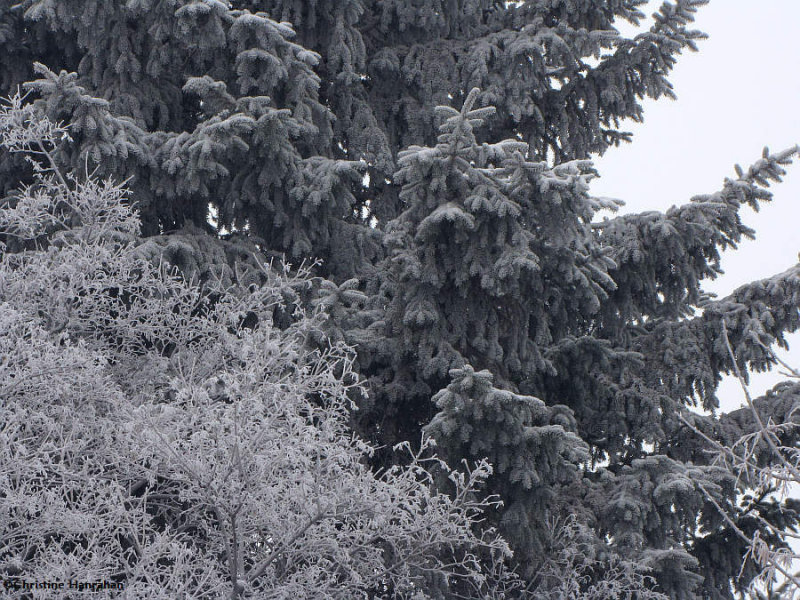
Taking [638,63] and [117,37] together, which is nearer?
[117,37]

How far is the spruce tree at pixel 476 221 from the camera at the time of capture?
741 centimetres

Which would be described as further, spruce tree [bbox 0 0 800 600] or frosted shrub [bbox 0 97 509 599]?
spruce tree [bbox 0 0 800 600]

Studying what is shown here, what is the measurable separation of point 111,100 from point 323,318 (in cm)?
299

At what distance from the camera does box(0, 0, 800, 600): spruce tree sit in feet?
24.3

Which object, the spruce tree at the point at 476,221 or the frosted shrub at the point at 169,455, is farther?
the spruce tree at the point at 476,221

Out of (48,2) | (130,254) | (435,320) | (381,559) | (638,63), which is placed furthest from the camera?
(638,63)

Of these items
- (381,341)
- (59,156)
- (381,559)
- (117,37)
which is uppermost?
(117,37)

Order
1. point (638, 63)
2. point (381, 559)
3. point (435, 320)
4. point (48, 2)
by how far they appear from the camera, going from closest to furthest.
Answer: point (381, 559) < point (435, 320) < point (48, 2) < point (638, 63)

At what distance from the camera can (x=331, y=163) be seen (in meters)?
8.55

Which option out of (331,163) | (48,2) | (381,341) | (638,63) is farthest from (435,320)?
(48,2)

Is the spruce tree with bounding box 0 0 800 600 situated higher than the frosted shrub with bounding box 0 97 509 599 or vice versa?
the spruce tree with bounding box 0 0 800 600

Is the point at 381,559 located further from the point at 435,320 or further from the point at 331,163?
the point at 331,163

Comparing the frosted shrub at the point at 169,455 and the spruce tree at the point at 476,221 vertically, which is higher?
the spruce tree at the point at 476,221

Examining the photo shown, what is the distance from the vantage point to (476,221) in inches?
290
